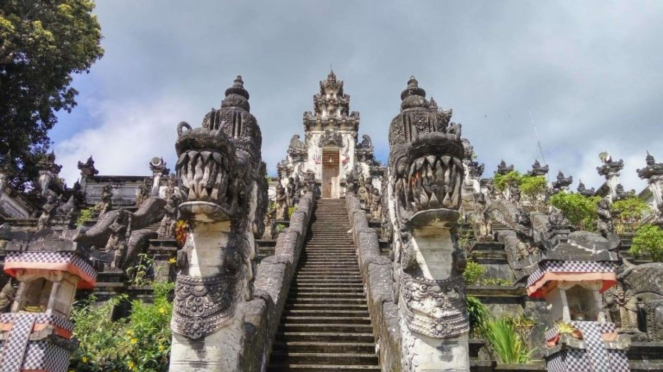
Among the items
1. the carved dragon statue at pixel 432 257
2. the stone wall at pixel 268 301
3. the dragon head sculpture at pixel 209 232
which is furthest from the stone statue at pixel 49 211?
the carved dragon statue at pixel 432 257

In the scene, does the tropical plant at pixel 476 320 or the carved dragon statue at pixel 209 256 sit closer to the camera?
the carved dragon statue at pixel 209 256

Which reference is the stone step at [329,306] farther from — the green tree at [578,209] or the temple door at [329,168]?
the temple door at [329,168]

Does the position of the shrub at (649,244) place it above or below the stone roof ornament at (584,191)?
below

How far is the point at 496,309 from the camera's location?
30.5 ft

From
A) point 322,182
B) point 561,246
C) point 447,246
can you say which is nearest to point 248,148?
point 447,246

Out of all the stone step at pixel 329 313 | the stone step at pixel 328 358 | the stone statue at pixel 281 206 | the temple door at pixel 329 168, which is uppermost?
the temple door at pixel 329 168

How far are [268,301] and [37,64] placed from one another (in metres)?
19.0

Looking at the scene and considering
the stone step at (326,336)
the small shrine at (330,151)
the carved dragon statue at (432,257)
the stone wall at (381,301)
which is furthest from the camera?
the small shrine at (330,151)

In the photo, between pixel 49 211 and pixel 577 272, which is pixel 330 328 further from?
pixel 49 211

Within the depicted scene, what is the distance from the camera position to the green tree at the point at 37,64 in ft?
64.3

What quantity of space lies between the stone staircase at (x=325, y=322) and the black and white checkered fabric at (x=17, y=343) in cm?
276

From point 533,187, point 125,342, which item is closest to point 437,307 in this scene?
point 125,342

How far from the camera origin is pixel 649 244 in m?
14.1

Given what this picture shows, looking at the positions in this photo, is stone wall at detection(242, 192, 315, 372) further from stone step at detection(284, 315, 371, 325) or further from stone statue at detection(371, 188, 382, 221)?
stone statue at detection(371, 188, 382, 221)
